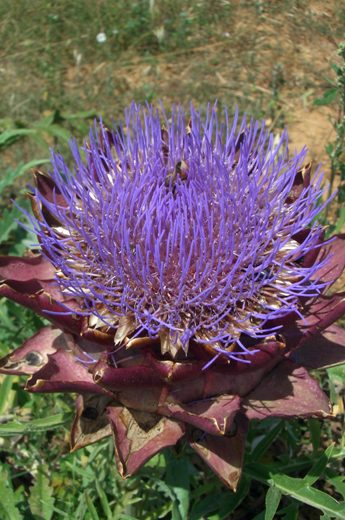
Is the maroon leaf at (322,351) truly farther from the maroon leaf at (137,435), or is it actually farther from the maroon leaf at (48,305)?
the maroon leaf at (48,305)

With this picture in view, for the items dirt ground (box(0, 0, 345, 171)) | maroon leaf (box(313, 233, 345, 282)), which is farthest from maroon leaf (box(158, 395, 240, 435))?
dirt ground (box(0, 0, 345, 171))

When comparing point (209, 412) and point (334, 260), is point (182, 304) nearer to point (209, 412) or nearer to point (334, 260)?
point (209, 412)

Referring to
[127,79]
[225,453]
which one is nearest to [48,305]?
[225,453]

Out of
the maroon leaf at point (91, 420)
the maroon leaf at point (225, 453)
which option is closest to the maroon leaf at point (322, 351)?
the maroon leaf at point (225, 453)

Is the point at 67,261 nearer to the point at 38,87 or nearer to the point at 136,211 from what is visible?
the point at 136,211

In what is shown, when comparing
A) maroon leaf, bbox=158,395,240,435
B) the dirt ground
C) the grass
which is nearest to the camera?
maroon leaf, bbox=158,395,240,435

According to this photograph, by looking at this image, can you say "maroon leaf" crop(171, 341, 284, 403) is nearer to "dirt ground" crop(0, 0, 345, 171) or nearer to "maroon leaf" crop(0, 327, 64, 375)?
"maroon leaf" crop(0, 327, 64, 375)

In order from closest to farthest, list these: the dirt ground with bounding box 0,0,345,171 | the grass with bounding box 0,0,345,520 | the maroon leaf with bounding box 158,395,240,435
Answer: the maroon leaf with bounding box 158,395,240,435 → the grass with bounding box 0,0,345,520 → the dirt ground with bounding box 0,0,345,171
